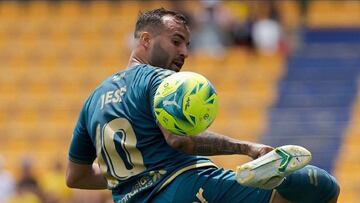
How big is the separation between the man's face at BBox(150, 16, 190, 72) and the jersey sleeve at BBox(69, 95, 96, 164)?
502 millimetres

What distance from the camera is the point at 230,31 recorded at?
16188mm

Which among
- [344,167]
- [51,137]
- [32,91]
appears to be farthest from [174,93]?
[32,91]

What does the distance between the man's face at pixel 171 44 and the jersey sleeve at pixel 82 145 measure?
502mm

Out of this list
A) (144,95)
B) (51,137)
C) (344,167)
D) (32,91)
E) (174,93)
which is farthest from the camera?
(32,91)

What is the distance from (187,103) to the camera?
5.16 metres

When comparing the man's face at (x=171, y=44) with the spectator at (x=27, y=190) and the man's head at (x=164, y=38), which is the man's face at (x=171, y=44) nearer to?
the man's head at (x=164, y=38)

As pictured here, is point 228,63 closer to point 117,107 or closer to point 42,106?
point 42,106

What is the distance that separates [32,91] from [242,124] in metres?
3.22

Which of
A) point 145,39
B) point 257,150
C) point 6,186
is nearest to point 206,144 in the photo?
point 257,150

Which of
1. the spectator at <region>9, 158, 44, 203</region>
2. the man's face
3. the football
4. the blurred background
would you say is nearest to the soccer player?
the man's face

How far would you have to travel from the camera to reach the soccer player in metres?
5.23

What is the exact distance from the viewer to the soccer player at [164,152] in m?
5.23

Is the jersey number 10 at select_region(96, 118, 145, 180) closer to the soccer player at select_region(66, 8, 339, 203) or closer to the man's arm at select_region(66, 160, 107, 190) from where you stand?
the soccer player at select_region(66, 8, 339, 203)

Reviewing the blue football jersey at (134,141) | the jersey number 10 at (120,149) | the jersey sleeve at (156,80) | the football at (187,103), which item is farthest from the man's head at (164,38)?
the football at (187,103)
